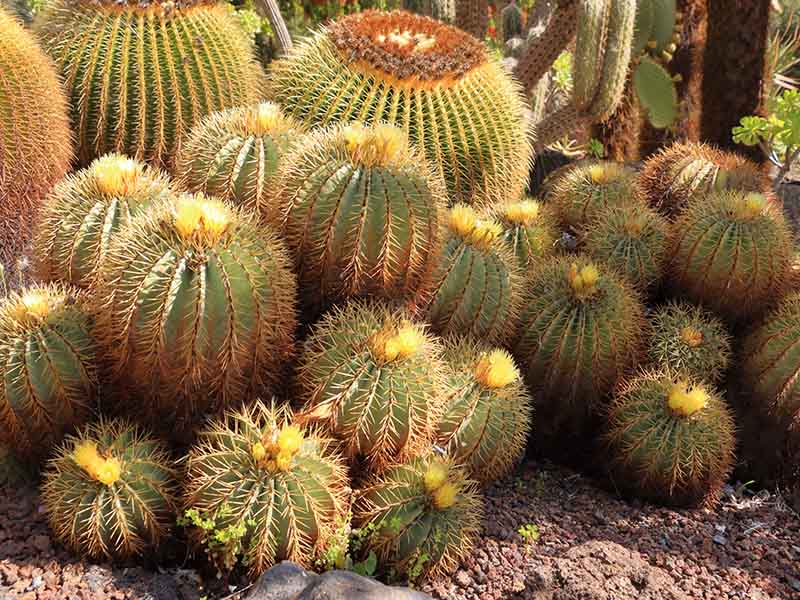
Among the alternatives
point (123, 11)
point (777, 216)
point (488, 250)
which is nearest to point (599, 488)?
point (488, 250)

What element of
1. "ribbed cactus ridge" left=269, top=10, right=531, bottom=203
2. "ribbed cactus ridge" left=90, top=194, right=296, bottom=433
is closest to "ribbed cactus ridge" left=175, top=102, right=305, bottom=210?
"ribbed cactus ridge" left=90, top=194, right=296, bottom=433

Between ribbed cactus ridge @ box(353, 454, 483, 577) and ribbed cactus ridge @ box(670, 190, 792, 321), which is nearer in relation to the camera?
ribbed cactus ridge @ box(353, 454, 483, 577)

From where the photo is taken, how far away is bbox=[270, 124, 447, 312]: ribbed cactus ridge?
2.71m

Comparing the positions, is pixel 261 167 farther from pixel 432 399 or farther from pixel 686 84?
pixel 686 84

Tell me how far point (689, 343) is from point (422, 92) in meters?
Result: 1.48

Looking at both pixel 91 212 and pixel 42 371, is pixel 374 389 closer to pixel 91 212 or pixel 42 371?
pixel 42 371

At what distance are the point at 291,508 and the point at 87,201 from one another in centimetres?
126

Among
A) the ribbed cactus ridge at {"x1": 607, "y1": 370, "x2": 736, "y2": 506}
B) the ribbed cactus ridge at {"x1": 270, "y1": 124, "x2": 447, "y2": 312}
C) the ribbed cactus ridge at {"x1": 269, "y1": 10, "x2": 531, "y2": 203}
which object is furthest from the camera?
the ribbed cactus ridge at {"x1": 269, "y1": 10, "x2": 531, "y2": 203}

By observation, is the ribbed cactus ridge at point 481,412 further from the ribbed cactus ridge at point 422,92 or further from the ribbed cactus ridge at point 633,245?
Result: the ribbed cactus ridge at point 422,92

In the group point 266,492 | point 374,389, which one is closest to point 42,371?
point 266,492

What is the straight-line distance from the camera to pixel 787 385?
3.33 metres

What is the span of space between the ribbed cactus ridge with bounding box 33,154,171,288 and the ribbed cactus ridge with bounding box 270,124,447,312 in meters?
0.47

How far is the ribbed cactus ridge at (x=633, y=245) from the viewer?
3.64 m

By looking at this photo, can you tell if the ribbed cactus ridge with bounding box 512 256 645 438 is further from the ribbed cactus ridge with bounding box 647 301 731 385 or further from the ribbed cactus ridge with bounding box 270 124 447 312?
the ribbed cactus ridge with bounding box 270 124 447 312
